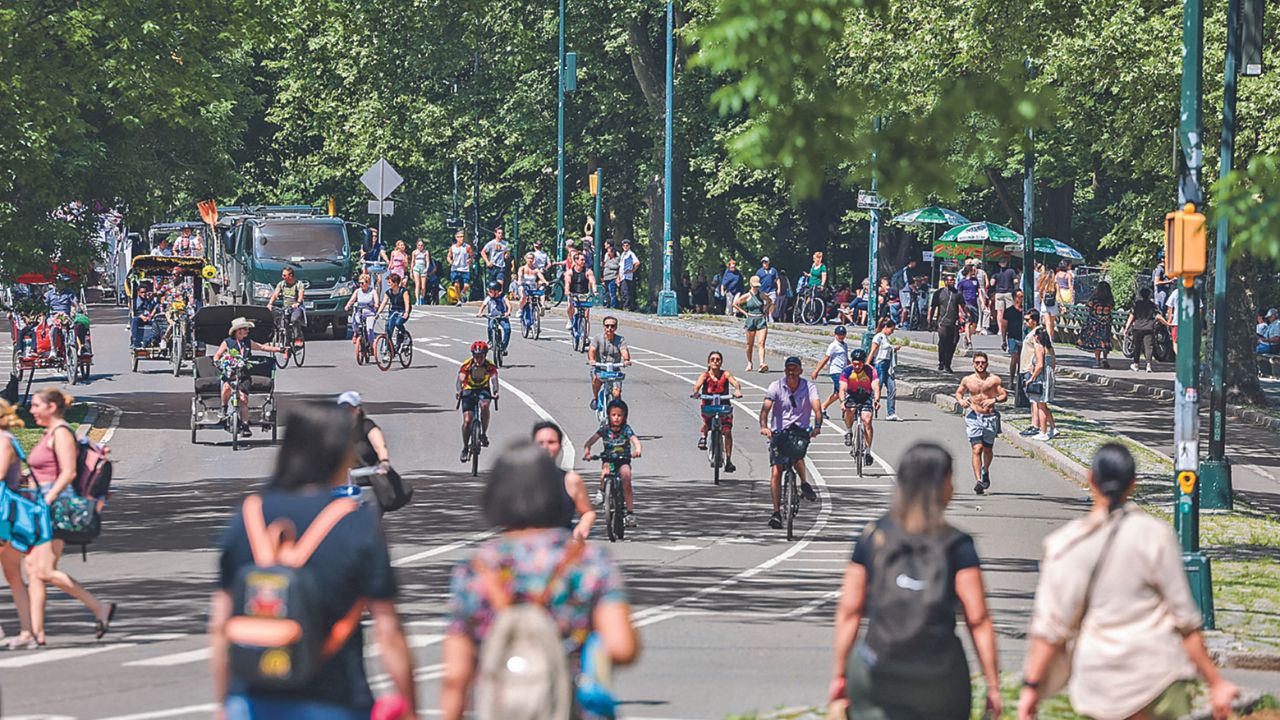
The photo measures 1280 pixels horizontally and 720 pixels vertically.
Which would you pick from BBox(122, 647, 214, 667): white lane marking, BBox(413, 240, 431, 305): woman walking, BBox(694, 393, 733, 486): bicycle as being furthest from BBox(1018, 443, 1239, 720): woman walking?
BBox(413, 240, 431, 305): woman walking

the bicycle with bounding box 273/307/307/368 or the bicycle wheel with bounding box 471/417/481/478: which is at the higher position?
the bicycle with bounding box 273/307/307/368

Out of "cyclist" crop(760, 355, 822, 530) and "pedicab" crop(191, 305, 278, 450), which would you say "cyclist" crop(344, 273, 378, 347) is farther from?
"cyclist" crop(760, 355, 822, 530)

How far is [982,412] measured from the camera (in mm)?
24531

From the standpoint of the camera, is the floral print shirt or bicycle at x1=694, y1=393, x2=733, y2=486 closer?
the floral print shirt

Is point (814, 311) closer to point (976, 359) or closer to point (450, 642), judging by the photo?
point (976, 359)

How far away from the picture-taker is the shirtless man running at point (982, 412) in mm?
24516

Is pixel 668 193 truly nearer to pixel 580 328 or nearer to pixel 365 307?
pixel 580 328

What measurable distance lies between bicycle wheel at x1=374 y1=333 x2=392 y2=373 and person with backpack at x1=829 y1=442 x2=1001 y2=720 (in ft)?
97.3

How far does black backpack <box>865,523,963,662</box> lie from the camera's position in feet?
22.7

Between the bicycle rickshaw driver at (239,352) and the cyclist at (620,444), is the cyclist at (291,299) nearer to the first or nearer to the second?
the bicycle rickshaw driver at (239,352)

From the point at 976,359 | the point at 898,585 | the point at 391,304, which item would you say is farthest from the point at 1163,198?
the point at 898,585

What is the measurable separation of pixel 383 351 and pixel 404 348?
0.54 metres

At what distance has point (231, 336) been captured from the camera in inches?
1106

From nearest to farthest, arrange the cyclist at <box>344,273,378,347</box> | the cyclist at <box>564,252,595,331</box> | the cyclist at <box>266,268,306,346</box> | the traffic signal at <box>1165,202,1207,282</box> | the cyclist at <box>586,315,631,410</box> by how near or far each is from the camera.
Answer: the traffic signal at <box>1165,202,1207,282</box> → the cyclist at <box>586,315,631,410</box> → the cyclist at <box>344,273,378,347</box> → the cyclist at <box>266,268,306,346</box> → the cyclist at <box>564,252,595,331</box>
